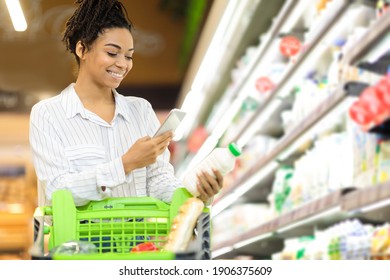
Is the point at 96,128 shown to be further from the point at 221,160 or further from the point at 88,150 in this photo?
the point at 221,160

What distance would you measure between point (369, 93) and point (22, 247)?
622 cm

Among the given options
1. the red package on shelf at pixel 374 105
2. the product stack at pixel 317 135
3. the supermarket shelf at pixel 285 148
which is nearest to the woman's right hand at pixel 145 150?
the product stack at pixel 317 135

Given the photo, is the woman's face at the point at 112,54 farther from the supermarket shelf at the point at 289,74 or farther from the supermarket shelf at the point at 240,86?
the supermarket shelf at the point at 240,86

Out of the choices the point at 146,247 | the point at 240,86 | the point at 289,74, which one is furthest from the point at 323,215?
the point at 146,247

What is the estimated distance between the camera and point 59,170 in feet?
6.39

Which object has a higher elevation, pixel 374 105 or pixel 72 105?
pixel 374 105

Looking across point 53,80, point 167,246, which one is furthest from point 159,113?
point 167,246

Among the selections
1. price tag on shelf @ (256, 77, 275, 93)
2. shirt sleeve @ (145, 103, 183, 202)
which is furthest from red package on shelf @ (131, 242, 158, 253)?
price tag on shelf @ (256, 77, 275, 93)

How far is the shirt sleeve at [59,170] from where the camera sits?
1870mm

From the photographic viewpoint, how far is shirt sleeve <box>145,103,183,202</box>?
2.13 m

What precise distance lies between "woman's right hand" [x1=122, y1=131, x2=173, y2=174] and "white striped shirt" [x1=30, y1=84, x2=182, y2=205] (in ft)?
0.11

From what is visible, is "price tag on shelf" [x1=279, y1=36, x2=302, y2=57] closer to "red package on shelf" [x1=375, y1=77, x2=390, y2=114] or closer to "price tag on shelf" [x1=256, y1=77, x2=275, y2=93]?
"price tag on shelf" [x1=256, y1=77, x2=275, y2=93]

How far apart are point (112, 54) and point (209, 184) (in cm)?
40
